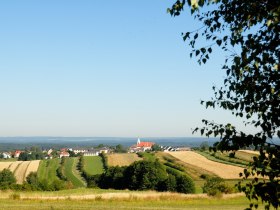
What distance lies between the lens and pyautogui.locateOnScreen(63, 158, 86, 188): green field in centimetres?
10841

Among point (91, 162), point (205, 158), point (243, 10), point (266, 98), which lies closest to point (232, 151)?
point (266, 98)

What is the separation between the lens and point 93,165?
128625mm

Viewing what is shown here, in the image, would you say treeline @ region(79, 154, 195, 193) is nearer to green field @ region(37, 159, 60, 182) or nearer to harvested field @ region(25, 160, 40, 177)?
green field @ region(37, 159, 60, 182)

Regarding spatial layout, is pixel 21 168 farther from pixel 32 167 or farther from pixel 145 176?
pixel 145 176

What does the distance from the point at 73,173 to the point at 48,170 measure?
1008cm

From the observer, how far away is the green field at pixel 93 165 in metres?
118

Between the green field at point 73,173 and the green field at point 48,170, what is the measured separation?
3.37 m

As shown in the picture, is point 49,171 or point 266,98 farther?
point 49,171

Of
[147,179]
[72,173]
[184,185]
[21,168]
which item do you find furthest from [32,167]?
[184,185]

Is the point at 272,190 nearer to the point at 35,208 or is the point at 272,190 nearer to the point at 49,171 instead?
the point at 35,208

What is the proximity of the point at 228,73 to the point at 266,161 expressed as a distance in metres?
1.58

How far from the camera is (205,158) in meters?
122

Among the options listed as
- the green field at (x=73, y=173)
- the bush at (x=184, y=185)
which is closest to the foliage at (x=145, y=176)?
the bush at (x=184, y=185)

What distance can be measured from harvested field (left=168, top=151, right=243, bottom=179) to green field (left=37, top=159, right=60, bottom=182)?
3798cm
